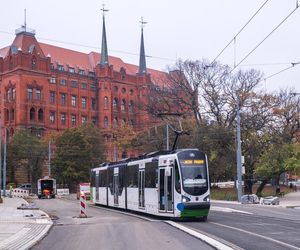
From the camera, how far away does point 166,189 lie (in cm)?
2506

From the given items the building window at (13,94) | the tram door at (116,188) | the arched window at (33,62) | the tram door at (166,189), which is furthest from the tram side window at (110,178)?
the arched window at (33,62)

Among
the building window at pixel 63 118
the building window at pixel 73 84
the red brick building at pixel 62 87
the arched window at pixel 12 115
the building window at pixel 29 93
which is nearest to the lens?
the red brick building at pixel 62 87

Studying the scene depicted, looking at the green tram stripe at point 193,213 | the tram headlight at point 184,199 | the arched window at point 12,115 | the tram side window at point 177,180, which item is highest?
the arched window at point 12,115

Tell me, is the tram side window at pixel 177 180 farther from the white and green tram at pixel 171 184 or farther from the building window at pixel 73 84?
the building window at pixel 73 84

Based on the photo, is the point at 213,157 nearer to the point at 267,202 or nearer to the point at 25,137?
the point at 267,202

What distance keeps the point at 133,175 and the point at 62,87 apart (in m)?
84.8

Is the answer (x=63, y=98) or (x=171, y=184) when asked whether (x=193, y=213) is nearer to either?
(x=171, y=184)

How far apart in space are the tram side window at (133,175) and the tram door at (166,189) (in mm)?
4421

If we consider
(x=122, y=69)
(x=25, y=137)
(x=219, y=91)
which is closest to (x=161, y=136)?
(x=219, y=91)

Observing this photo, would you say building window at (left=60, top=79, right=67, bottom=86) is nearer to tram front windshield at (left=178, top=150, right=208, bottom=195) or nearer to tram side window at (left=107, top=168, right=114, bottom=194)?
tram side window at (left=107, top=168, right=114, bottom=194)

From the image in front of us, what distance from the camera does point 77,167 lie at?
86125 millimetres

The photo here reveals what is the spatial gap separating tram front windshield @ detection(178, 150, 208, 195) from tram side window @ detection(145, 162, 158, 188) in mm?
2385

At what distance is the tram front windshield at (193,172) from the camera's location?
79.5 feet

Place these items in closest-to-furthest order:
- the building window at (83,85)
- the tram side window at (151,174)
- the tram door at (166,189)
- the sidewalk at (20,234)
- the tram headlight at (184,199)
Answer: the sidewalk at (20,234), the tram headlight at (184,199), the tram door at (166,189), the tram side window at (151,174), the building window at (83,85)
